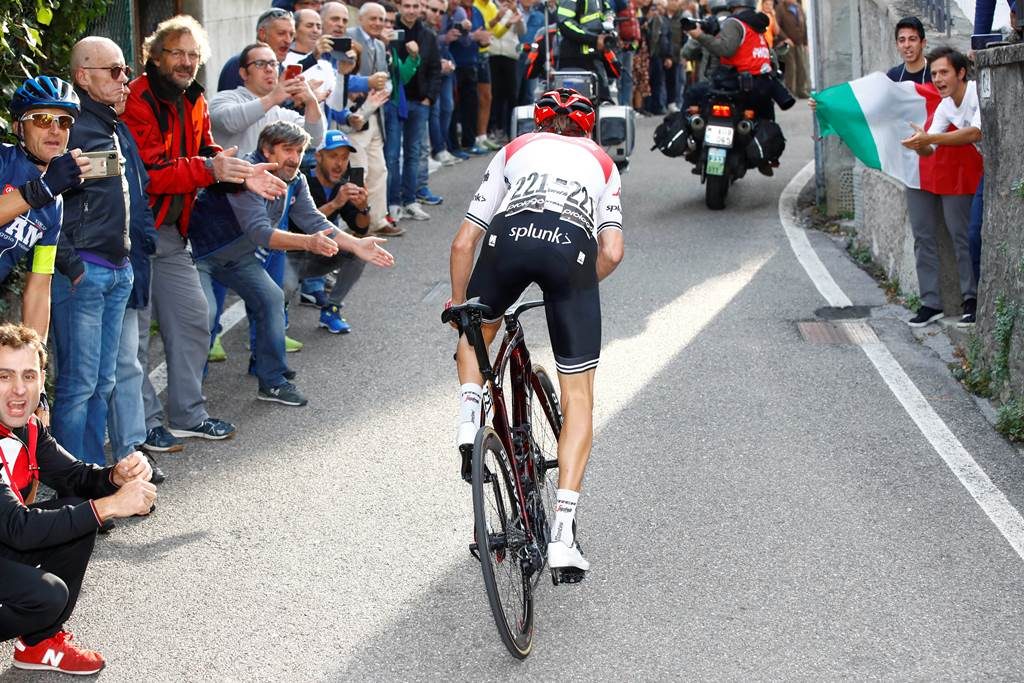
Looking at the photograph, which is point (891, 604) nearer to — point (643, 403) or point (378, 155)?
point (643, 403)

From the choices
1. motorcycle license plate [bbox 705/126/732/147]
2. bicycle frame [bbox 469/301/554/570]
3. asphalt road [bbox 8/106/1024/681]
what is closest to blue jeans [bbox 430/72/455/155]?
motorcycle license plate [bbox 705/126/732/147]

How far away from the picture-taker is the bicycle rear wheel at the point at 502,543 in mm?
4957

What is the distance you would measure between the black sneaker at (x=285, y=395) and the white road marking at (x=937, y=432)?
140 inches

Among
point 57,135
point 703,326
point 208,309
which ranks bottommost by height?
point 703,326

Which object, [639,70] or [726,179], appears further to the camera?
[639,70]

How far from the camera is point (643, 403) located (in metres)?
8.64

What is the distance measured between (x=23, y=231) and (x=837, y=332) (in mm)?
6095

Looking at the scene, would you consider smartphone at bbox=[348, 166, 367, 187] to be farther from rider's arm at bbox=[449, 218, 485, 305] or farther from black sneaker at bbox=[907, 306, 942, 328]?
rider's arm at bbox=[449, 218, 485, 305]

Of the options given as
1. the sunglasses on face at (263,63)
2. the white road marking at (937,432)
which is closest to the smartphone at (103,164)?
the sunglasses on face at (263,63)

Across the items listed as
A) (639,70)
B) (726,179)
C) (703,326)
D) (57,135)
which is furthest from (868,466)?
(639,70)

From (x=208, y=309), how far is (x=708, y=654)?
12.8ft

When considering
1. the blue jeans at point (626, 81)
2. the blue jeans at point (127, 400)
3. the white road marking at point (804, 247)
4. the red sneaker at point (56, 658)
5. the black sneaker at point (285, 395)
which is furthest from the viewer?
the blue jeans at point (626, 81)

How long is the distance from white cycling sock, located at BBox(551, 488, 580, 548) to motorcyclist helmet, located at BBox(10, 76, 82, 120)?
2.64 m

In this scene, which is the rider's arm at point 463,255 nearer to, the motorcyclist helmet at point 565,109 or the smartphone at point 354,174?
the motorcyclist helmet at point 565,109
